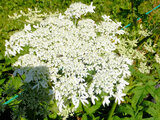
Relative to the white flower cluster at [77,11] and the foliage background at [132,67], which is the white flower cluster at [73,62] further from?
the foliage background at [132,67]

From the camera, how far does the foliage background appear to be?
3576 mm

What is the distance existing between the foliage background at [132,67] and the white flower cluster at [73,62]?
722 millimetres

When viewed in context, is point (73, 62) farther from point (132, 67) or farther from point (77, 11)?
point (132, 67)

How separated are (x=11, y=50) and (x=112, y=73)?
2.33 m

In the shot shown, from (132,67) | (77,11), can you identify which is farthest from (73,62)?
(132,67)

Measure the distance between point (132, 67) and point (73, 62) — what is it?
5.68ft

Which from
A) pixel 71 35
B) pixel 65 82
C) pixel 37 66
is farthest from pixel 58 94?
pixel 71 35

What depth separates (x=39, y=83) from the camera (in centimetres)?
308

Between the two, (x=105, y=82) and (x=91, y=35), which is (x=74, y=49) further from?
(x=105, y=82)

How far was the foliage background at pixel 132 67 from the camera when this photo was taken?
3.58 m

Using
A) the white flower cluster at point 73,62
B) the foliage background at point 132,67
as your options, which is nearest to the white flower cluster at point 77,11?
the white flower cluster at point 73,62

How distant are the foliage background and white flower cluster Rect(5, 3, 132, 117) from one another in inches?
28.4

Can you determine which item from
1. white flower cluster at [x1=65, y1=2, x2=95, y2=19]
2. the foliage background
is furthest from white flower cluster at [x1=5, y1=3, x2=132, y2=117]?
the foliage background

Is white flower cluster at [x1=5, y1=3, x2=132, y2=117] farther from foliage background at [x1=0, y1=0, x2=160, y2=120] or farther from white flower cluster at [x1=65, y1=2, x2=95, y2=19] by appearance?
foliage background at [x1=0, y1=0, x2=160, y2=120]
